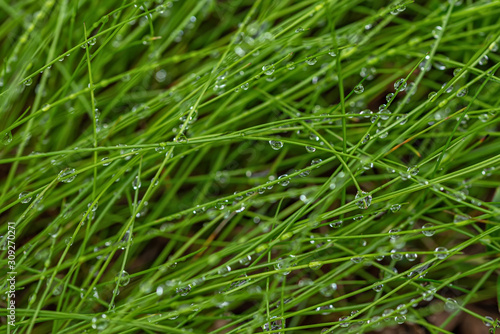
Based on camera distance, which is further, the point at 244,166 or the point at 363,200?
the point at 244,166

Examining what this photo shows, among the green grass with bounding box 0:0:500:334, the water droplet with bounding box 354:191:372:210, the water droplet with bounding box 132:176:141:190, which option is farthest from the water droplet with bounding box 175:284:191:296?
the water droplet with bounding box 354:191:372:210

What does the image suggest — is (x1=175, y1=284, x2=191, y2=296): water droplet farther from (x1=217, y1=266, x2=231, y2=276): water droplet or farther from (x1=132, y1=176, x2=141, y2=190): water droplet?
(x1=132, y1=176, x2=141, y2=190): water droplet

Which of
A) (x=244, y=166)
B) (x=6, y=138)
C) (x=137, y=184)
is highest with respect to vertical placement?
(x=6, y=138)

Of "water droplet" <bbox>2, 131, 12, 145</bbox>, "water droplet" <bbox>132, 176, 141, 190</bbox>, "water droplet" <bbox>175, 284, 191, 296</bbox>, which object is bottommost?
"water droplet" <bbox>175, 284, 191, 296</bbox>

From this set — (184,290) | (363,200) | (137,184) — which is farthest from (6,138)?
(363,200)

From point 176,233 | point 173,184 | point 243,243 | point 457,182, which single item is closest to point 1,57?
point 173,184

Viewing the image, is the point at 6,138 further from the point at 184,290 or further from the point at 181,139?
the point at 184,290

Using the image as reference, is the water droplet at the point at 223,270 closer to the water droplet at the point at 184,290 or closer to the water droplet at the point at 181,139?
the water droplet at the point at 184,290

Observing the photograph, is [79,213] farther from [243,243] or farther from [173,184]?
[243,243]
